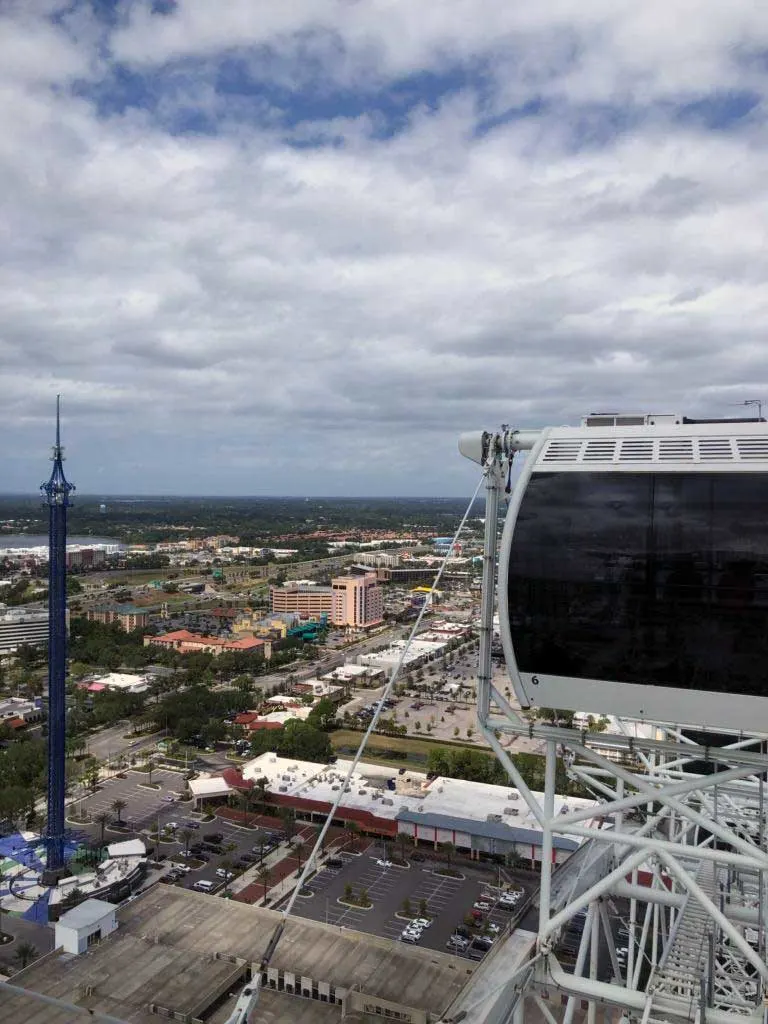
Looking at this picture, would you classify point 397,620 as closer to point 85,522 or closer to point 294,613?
point 294,613

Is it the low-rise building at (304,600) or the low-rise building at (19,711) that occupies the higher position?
the low-rise building at (304,600)

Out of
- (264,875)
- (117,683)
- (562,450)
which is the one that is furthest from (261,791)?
(562,450)

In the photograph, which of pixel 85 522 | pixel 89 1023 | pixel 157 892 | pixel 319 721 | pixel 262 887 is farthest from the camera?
pixel 85 522

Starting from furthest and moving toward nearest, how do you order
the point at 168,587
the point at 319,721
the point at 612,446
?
the point at 168,587 < the point at 319,721 < the point at 612,446

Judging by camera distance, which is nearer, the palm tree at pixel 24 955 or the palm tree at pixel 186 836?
the palm tree at pixel 24 955

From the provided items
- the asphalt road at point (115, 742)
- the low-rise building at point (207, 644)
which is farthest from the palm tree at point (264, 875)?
the low-rise building at point (207, 644)

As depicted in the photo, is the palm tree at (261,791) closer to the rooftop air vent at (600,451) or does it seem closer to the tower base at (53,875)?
the tower base at (53,875)

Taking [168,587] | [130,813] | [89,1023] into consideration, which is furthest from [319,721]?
[168,587]
